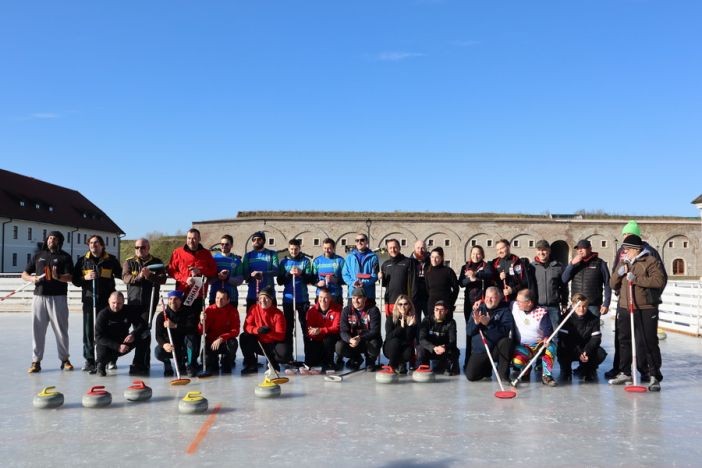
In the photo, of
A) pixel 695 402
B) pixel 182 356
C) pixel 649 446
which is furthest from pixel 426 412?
pixel 182 356

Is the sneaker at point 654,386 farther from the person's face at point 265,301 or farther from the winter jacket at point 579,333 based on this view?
the person's face at point 265,301

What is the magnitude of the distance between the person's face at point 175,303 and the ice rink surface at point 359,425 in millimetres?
866

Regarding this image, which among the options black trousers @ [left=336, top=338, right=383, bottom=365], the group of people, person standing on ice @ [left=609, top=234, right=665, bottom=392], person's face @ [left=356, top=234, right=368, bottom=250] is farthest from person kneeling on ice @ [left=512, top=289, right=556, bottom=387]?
person's face @ [left=356, top=234, right=368, bottom=250]

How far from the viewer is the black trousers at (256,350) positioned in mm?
7344

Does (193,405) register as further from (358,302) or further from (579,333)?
(579,333)

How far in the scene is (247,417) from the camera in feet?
16.9

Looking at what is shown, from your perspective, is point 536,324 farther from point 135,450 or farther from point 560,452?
point 135,450

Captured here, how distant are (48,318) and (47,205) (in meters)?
48.8

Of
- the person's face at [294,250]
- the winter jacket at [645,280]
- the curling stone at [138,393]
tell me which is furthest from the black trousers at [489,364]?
the curling stone at [138,393]

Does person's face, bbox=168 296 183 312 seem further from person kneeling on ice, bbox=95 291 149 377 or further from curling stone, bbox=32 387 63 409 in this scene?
curling stone, bbox=32 387 63 409

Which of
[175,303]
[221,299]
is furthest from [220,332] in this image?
[175,303]

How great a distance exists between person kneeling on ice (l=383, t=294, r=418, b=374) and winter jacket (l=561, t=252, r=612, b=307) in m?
1.99

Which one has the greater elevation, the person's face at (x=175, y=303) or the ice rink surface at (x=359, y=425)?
the person's face at (x=175, y=303)

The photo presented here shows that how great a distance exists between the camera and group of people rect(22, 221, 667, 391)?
6.92 metres
